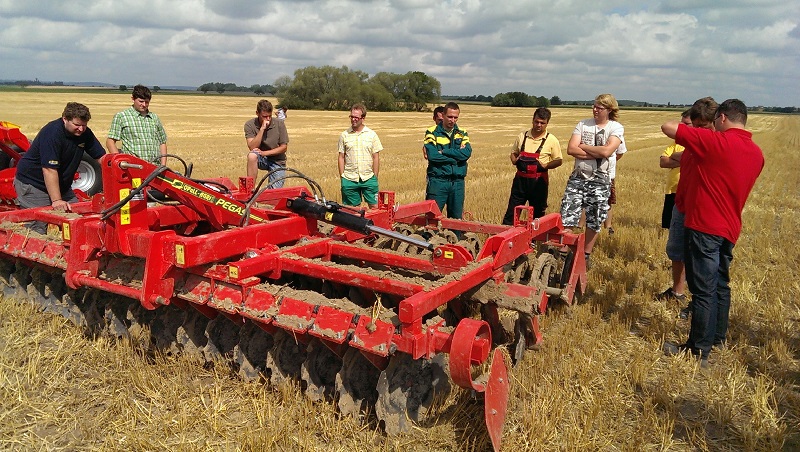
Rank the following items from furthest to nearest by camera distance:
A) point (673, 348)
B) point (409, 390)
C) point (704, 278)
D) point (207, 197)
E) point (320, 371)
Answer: point (673, 348) → point (704, 278) → point (207, 197) → point (320, 371) → point (409, 390)

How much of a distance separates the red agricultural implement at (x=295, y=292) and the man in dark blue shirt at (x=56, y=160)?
52 cm

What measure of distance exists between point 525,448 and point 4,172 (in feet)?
20.9

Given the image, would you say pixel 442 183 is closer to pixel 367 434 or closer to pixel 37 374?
pixel 367 434

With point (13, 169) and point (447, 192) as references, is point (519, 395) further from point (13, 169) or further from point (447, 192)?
point (13, 169)

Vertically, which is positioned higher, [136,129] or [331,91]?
[331,91]

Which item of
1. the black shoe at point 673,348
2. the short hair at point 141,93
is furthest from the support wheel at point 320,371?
the short hair at point 141,93

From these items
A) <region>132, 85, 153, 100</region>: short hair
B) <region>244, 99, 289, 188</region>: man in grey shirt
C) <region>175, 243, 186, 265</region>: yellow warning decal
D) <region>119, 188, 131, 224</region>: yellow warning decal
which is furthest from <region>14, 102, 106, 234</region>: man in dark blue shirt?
<region>175, 243, 186, 265</region>: yellow warning decal

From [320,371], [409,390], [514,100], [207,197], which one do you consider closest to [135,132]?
[207,197]

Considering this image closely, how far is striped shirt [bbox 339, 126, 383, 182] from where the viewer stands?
22.0ft

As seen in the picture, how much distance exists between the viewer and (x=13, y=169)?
6629mm

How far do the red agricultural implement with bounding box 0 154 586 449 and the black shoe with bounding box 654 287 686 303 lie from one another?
1396mm

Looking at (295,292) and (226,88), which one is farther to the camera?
(226,88)

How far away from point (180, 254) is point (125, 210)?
595 mm

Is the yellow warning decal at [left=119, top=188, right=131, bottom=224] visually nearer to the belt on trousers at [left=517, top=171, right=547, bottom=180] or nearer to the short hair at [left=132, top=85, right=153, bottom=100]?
the short hair at [left=132, top=85, right=153, bottom=100]
